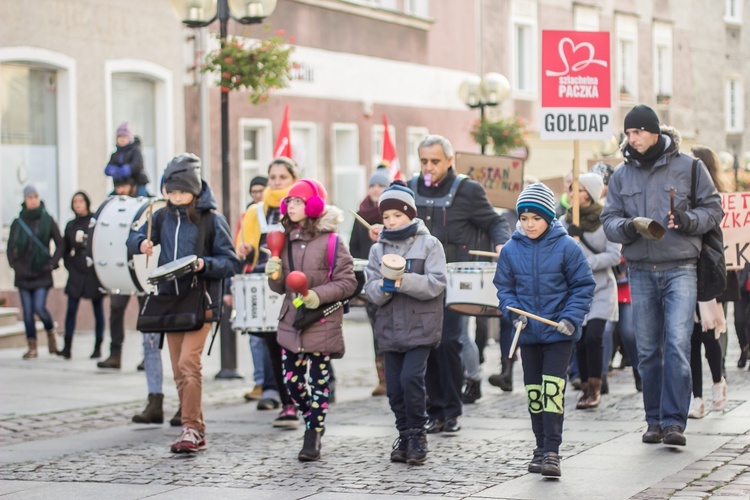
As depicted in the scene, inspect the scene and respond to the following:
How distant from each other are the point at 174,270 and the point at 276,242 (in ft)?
2.46

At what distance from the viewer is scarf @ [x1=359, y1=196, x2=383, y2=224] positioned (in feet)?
41.8

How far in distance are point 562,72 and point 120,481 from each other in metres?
4.98

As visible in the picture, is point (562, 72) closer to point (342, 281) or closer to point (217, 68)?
point (342, 281)

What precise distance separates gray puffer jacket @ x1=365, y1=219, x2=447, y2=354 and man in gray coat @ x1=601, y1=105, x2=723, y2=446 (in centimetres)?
113

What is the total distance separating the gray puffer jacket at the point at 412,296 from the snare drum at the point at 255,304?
221 cm

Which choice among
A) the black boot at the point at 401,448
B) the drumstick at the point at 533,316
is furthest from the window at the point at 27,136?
the drumstick at the point at 533,316

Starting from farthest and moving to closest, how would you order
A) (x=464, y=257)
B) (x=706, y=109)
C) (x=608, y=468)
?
1. (x=706, y=109)
2. (x=464, y=257)
3. (x=608, y=468)

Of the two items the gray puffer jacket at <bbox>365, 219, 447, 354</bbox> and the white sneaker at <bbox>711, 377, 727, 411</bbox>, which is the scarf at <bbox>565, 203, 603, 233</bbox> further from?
the gray puffer jacket at <bbox>365, 219, 447, 354</bbox>

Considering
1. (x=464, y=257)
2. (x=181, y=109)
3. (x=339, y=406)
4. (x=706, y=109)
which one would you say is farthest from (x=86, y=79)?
(x=706, y=109)

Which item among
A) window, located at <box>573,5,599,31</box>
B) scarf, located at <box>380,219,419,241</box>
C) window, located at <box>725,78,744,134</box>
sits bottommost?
scarf, located at <box>380,219,419,241</box>

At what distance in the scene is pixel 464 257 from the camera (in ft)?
36.7

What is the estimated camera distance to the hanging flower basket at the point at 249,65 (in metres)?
A: 16.0

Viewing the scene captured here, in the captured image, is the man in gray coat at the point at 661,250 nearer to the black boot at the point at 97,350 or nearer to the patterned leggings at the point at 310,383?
the patterned leggings at the point at 310,383

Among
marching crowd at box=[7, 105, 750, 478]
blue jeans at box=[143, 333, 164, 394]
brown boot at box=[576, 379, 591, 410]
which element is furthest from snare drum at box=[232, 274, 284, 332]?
brown boot at box=[576, 379, 591, 410]
